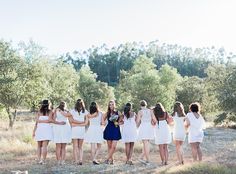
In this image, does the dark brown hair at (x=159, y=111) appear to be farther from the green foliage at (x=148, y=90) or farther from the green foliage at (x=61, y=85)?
the green foliage at (x=148, y=90)

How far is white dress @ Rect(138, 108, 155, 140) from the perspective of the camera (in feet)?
48.5

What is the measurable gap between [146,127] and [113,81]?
4545 inches

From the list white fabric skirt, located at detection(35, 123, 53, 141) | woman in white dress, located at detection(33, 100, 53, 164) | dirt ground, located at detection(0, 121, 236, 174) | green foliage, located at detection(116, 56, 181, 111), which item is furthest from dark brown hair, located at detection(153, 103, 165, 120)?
green foliage, located at detection(116, 56, 181, 111)

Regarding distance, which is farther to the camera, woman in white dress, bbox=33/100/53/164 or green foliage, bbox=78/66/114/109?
green foliage, bbox=78/66/114/109

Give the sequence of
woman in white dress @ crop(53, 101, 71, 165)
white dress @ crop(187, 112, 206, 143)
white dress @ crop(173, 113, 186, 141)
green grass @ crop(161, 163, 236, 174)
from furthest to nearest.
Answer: woman in white dress @ crop(53, 101, 71, 165)
white dress @ crop(173, 113, 186, 141)
white dress @ crop(187, 112, 206, 143)
green grass @ crop(161, 163, 236, 174)

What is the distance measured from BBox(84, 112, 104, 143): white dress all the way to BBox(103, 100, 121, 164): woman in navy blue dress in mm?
166

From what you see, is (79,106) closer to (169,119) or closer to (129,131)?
(129,131)

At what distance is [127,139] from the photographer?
1489cm

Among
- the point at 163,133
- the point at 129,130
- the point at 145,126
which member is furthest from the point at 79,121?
the point at 163,133

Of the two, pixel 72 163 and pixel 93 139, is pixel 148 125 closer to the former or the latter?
pixel 93 139

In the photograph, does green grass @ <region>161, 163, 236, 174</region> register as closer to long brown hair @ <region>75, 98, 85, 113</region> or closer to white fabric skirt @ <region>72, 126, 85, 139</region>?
white fabric skirt @ <region>72, 126, 85, 139</region>

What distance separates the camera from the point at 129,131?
1488 cm

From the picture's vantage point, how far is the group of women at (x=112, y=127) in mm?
14398

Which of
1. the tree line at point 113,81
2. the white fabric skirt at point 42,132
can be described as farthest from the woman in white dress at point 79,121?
the tree line at point 113,81
